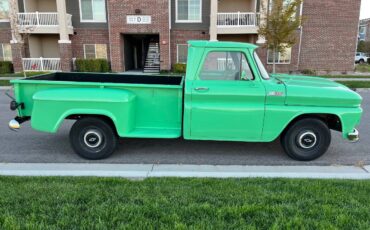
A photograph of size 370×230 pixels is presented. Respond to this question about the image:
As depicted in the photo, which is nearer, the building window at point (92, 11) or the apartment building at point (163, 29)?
the apartment building at point (163, 29)

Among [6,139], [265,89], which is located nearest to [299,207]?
[265,89]

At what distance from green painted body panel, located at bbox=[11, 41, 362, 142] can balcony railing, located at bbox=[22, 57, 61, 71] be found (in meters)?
17.0

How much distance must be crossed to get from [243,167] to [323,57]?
63.9 feet

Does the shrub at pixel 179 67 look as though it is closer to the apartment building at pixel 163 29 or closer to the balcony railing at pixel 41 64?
the apartment building at pixel 163 29

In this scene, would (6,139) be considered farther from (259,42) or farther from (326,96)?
(259,42)

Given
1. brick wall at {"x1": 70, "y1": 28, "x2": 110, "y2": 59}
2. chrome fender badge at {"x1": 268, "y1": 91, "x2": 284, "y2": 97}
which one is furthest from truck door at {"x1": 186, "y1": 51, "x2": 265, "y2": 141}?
brick wall at {"x1": 70, "y1": 28, "x2": 110, "y2": 59}

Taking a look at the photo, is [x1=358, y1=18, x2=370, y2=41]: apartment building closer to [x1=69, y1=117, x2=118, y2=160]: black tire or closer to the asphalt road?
the asphalt road

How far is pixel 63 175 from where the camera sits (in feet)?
13.6

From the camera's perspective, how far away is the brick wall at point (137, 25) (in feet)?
64.4

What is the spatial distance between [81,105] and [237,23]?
17.8m

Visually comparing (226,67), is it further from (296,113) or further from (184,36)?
(184,36)

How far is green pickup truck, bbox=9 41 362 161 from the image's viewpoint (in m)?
4.67

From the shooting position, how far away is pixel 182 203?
3.15m

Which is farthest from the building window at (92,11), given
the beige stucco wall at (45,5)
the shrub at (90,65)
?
the shrub at (90,65)
